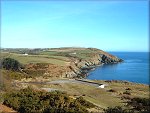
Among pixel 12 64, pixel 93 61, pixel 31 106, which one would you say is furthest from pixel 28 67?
pixel 31 106

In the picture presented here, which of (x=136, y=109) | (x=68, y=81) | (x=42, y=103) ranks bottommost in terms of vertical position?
(x=68, y=81)

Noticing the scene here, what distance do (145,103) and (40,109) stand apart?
828cm

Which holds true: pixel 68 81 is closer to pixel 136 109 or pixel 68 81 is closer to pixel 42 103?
pixel 42 103

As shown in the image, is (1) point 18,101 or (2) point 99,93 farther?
(2) point 99,93

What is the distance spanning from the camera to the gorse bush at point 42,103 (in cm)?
2066

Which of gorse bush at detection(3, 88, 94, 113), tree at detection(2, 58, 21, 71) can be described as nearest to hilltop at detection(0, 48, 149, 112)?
gorse bush at detection(3, 88, 94, 113)

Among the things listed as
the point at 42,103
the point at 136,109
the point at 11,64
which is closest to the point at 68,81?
the point at 42,103

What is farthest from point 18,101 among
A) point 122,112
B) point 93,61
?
point 93,61

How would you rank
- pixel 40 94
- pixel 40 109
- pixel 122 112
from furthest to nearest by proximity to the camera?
pixel 40 94 → pixel 40 109 → pixel 122 112

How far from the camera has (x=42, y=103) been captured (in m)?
22.9

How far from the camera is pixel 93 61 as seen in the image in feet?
402

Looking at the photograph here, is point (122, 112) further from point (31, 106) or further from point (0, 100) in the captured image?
point (0, 100)

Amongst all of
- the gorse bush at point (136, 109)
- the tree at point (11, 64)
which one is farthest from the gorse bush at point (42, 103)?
the tree at point (11, 64)

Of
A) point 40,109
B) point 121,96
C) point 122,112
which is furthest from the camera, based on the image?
point 121,96
